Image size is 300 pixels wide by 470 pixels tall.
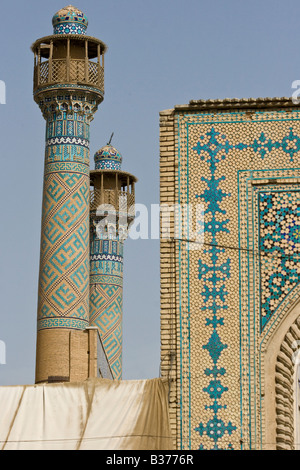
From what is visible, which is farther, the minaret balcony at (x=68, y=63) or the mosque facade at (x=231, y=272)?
the minaret balcony at (x=68, y=63)

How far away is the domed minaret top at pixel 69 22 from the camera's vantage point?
18.3 meters

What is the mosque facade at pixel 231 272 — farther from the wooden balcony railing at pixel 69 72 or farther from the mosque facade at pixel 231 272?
the wooden balcony railing at pixel 69 72

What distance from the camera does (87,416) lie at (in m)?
9.05

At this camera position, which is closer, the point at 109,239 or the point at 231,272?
the point at 231,272

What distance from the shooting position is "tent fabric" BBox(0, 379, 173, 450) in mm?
8836

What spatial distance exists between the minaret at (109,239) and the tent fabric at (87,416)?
1227cm

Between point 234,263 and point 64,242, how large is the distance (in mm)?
8196

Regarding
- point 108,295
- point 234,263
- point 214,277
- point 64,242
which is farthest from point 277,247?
point 108,295

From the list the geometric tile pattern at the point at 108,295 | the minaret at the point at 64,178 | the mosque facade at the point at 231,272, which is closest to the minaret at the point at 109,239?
the geometric tile pattern at the point at 108,295

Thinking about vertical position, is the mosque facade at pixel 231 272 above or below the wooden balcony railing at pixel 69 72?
below

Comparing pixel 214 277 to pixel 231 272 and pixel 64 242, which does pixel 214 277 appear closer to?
pixel 231 272
